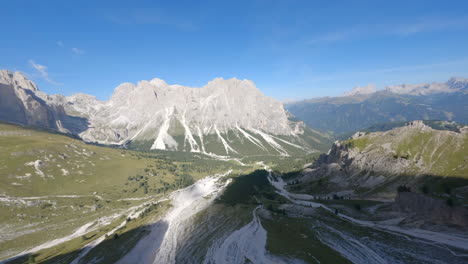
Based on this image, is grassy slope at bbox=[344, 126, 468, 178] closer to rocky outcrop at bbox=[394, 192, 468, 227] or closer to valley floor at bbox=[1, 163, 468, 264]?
rocky outcrop at bbox=[394, 192, 468, 227]

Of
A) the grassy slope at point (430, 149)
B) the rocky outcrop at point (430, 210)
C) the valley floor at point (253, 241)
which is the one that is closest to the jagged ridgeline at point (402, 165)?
the grassy slope at point (430, 149)

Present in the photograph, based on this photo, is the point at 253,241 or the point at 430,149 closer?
the point at 253,241

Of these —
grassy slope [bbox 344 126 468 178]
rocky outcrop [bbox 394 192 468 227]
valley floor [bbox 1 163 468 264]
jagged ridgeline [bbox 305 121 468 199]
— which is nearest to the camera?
valley floor [bbox 1 163 468 264]

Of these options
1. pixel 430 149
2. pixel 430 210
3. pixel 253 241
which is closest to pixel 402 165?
pixel 430 149

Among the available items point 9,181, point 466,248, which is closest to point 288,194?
point 466,248

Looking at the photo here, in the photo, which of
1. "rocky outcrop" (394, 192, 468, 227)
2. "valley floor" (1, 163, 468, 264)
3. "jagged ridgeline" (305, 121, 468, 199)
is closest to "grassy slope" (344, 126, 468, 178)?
"jagged ridgeline" (305, 121, 468, 199)

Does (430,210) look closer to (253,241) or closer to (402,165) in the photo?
(253,241)

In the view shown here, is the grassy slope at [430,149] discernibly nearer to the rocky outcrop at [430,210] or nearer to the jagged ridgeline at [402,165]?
the jagged ridgeline at [402,165]

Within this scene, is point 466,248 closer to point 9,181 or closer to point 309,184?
point 309,184
